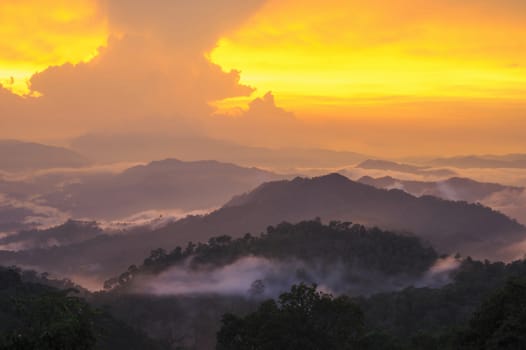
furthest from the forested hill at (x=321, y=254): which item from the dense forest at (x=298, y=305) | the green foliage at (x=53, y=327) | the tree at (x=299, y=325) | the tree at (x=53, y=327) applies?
A: the tree at (x=53, y=327)

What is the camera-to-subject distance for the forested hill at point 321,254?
150 meters

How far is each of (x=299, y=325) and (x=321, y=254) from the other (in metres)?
102

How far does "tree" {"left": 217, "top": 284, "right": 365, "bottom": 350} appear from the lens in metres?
52.0

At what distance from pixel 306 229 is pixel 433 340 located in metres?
106

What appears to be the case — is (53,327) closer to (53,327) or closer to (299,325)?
(53,327)

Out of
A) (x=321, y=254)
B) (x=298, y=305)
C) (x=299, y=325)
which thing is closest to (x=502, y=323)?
(x=299, y=325)

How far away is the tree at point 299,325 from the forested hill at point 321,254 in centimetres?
9023

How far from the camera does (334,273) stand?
153 meters

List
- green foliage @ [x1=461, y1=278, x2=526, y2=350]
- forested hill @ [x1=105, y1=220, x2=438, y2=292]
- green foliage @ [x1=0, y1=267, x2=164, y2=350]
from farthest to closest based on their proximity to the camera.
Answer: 1. forested hill @ [x1=105, y1=220, x2=438, y2=292]
2. green foliage @ [x1=461, y1=278, x2=526, y2=350]
3. green foliage @ [x1=0, y1=267, x2=164, y2=350]

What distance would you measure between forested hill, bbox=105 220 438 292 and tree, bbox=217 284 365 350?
296ft

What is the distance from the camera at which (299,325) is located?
54.4m

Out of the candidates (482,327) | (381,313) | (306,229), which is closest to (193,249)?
(306,229)

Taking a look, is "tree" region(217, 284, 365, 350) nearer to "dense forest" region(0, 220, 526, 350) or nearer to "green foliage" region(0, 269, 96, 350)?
"dense forest" region(0, 220, 526, 350)

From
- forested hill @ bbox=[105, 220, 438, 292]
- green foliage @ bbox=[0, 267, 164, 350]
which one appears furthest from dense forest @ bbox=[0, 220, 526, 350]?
forested hill @ bbox=[105, 220, 438, 292]
